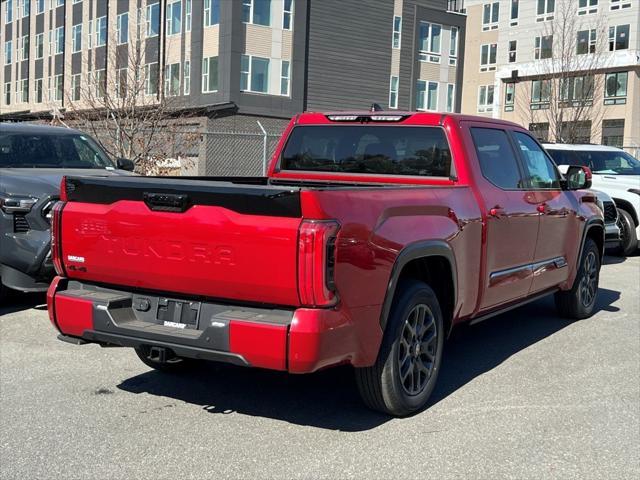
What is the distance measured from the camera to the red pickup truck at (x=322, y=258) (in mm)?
3850

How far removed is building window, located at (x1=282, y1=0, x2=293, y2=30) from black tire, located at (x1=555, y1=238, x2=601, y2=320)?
28376mm

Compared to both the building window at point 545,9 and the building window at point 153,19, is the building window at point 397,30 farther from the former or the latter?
the building window at point 545,9

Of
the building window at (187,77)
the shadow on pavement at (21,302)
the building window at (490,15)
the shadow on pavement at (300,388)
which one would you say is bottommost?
the shadow on pavement at (21,302)

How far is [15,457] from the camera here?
4.05m

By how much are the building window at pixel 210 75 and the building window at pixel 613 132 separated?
92.5 feet

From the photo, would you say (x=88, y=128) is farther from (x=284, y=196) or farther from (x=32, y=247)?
(x=284, y=196)

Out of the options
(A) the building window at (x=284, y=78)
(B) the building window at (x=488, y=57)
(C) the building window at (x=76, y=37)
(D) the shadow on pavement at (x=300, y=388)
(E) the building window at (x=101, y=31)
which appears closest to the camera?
(D) the shadow on pavement at (x=300, y=388)

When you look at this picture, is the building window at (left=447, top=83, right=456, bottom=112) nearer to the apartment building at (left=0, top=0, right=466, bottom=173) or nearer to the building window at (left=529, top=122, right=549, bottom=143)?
the apartment building at (left=0, top=0, right=466, bottom=173)

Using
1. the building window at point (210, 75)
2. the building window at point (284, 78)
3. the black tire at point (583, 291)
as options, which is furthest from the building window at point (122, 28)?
the black tire at point (583, 291)

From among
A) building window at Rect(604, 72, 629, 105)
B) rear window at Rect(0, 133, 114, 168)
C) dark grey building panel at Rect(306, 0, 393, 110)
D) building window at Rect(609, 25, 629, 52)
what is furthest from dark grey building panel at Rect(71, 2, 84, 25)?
rear window at Rect(0, 133, 114, 168)

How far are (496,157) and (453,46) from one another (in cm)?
3953

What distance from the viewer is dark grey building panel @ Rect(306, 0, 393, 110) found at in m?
35.8

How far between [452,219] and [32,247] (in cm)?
419

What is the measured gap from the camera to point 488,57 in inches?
2399
